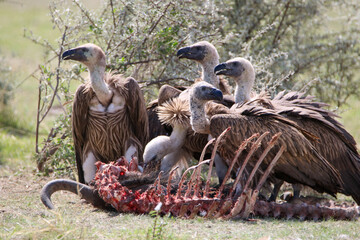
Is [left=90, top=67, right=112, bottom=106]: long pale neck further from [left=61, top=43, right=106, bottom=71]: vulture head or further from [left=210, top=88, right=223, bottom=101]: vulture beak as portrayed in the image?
[left=210, top=88, right=223, bottom=101]: vulture beak

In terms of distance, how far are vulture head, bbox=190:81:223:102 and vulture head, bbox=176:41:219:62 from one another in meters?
1.06

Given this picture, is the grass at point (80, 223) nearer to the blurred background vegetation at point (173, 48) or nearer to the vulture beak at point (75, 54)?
the blurred background vegetation at point (173, 48)

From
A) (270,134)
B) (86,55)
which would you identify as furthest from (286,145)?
(86,55)

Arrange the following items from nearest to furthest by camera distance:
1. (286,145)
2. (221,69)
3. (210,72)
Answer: (286,145) → (221,69) → (210,72)

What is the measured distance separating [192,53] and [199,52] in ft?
0.35

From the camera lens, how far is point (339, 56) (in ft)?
31.4

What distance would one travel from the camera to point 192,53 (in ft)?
22.0

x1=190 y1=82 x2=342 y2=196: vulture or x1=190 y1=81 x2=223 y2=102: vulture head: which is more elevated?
x1=190 y1=81 x2=223 y2=102: vulture head

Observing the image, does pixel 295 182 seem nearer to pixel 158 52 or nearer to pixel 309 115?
pixel 309 115

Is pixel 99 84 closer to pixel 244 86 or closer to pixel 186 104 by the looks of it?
pixel 186 104

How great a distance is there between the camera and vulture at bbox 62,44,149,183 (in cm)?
608

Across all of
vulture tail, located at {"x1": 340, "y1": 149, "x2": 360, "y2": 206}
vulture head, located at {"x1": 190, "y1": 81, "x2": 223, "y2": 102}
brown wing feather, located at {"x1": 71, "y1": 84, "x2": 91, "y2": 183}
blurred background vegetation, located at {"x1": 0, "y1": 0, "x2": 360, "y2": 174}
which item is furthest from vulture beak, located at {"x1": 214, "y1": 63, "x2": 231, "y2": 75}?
vulture tail, located at {"x1": 340, "y1": 149, "x2": 360, "y2": 206}

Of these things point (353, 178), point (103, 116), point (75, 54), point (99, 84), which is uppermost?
point (75, 54)

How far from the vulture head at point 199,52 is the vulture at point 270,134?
1.01 m
